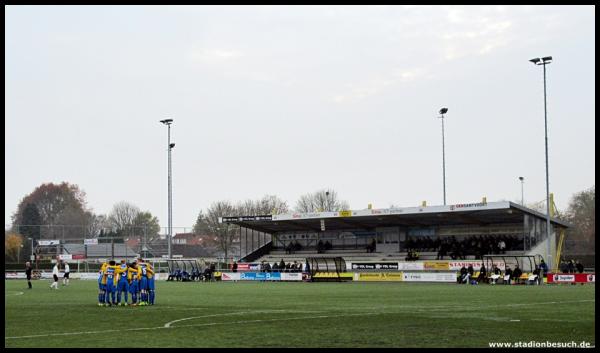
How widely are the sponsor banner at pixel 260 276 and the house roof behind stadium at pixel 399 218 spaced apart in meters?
12.1

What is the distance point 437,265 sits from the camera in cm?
6197

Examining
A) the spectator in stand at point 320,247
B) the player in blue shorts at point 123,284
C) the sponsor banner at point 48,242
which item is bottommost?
the player in blue shorts at point 123,284

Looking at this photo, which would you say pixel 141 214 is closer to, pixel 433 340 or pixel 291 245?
pixel 291 245

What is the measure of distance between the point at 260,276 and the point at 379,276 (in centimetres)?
1016

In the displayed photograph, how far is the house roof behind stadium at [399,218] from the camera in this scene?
65562 millimetres

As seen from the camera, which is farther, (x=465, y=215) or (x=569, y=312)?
(x=465, y=215)

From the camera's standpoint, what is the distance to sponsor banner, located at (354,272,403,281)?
58.0m

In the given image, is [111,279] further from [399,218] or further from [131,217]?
[131,217]

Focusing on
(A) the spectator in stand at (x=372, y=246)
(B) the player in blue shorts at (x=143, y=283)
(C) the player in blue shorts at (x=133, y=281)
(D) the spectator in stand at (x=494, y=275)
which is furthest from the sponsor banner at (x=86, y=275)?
(C) the player in blue shorts at (x=133, y=281)

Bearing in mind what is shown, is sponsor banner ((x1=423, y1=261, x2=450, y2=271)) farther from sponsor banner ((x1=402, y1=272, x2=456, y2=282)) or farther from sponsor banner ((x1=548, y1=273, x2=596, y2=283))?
sponsor banner ((x1=548, y1=273, x2=596, y2=283))

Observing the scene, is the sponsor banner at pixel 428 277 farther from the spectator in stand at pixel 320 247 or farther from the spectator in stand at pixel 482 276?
the spectator in stand at pixel 320 247

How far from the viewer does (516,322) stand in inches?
765

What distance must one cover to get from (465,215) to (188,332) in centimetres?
5400
